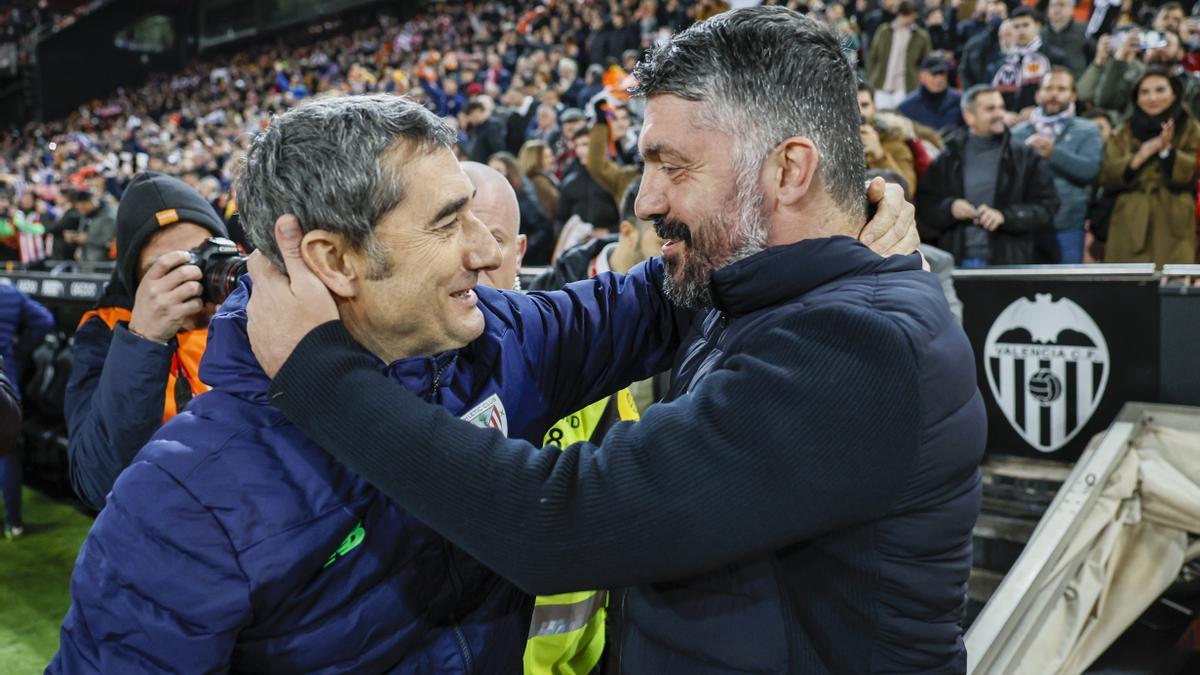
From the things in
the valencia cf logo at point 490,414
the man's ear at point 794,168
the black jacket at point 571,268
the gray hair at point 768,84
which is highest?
the gray hair at point 768,84

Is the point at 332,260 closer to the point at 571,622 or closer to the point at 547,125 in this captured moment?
the point at 571,622

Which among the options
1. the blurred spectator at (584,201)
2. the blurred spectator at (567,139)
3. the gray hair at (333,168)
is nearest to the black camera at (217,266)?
the gray hair at (333,168)

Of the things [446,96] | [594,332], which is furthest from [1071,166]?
[446,96]

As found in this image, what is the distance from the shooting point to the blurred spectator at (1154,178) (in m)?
5.00

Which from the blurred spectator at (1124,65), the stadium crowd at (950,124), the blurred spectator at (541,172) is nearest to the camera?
the stadium crowd at (950,124)

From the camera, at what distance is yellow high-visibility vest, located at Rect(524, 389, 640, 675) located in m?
2.10

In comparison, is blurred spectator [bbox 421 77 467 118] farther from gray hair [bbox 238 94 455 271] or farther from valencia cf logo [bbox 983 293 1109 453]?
gray hair [bbox 238 94 455 271]

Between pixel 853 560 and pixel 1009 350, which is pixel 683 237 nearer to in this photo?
pixel 853 560

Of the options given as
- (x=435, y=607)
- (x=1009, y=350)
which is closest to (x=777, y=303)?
(x=435, y=607)

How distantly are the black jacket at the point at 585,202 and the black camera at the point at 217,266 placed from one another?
14.6 ft

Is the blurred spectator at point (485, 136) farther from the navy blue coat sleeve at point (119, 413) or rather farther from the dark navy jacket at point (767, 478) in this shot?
the dark navy jacket at point (767, 478)

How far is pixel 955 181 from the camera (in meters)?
4.97

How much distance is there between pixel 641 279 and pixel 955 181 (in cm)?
375

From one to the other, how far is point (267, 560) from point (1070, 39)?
24.1ft
